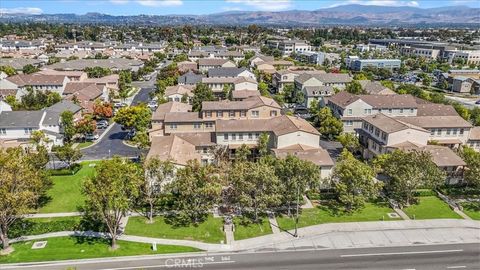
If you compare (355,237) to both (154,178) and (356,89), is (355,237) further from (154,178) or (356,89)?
(356,89)

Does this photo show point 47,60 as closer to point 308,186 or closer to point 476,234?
point 308,186

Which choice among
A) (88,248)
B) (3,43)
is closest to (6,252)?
(88,248)

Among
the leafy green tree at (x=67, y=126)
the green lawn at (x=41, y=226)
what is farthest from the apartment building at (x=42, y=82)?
the green lawn at (x=41, y=226)

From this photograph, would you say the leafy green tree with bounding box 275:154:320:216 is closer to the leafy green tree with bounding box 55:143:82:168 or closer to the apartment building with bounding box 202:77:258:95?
the leafy green tree with bounding box 55:143:82:168

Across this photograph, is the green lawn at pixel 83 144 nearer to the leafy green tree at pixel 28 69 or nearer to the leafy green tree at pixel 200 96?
the leafy green tree at pixel 200 96

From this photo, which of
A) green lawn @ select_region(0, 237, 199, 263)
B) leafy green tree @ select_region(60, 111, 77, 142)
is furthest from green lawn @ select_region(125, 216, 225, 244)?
leafy green tree @ select_region(60, 111, 77, 142)

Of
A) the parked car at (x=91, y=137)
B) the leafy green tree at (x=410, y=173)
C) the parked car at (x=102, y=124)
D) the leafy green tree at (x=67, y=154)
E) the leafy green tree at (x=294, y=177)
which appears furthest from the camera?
the parked car at (x=102, y=124)
